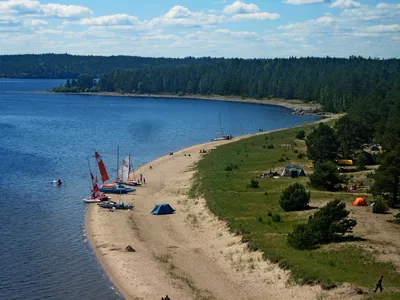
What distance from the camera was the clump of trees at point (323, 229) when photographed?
4094 centimetres

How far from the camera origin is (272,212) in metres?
51.2

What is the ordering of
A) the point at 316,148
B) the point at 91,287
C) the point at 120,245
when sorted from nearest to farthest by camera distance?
the point at 91,287 → the point at 120,245 → the point at 316,148

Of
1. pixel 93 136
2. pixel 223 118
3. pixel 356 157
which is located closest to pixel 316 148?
pixel 356 157

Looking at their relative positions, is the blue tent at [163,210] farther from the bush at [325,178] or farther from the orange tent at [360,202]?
the orange tent at [360,202]

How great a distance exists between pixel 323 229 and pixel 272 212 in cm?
1012

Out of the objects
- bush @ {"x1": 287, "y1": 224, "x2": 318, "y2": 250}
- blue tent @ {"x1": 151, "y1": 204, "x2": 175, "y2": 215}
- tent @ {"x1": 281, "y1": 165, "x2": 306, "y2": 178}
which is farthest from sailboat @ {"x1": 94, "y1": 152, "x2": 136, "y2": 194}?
bush @ {"x1": 287, "y1": 224, "x2": 318, "y2": 250}

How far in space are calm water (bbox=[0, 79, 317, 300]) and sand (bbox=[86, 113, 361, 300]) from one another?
1630mm

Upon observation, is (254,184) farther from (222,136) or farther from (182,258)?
(222,136)

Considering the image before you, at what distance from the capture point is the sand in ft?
121

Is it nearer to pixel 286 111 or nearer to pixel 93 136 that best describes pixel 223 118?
pixel 286 111

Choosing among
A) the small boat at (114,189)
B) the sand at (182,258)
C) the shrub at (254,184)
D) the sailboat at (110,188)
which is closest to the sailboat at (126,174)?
the sailboat at (110,188)

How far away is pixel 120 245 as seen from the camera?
157ft

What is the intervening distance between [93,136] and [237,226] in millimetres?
85386

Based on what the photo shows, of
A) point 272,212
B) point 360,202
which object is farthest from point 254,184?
point 360,202
